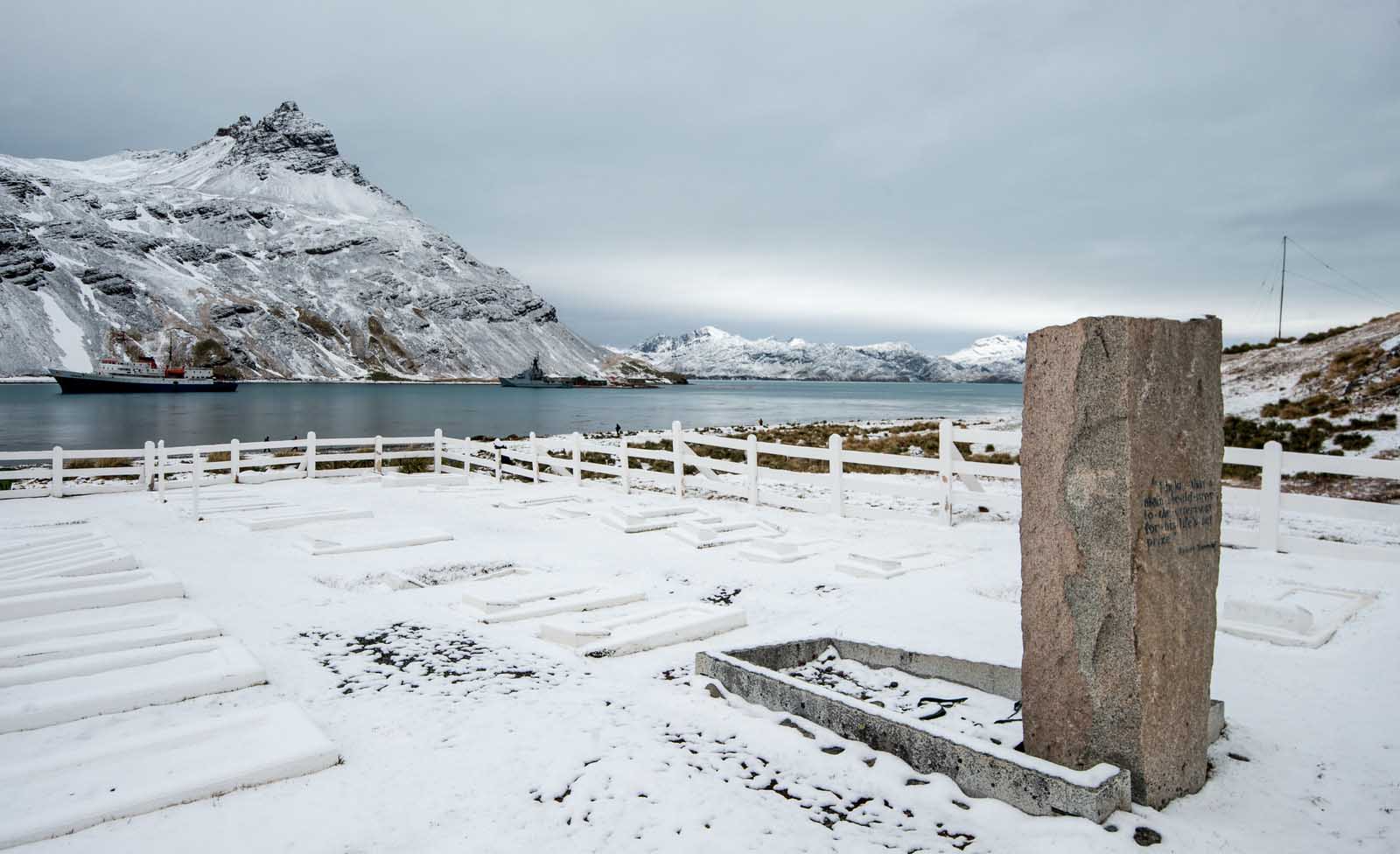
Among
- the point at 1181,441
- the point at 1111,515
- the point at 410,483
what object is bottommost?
the point at 410,483

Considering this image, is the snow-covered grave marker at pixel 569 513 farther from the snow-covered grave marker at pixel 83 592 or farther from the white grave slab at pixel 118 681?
the white grave slab at pixel 118 681

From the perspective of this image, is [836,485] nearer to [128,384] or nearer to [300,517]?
[300,517]

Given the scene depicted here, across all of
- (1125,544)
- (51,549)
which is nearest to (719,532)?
(1125,544)

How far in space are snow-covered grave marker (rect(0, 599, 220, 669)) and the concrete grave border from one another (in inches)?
158

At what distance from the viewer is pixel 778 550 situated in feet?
30.7

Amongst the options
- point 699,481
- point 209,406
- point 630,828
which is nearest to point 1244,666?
point 630,828

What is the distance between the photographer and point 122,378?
119 meters

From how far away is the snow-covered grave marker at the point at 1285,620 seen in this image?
19.1ft

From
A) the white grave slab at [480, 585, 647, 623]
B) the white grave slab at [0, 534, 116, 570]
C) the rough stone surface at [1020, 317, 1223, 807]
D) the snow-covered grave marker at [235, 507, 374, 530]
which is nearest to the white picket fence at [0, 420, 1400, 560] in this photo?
the snow-covered grave marker at [235, 507, 374, 530]

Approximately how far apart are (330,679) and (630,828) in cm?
288

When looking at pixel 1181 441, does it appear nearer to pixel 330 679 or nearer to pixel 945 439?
pixel 330 679

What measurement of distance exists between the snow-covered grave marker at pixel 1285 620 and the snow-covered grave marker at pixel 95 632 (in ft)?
26.2

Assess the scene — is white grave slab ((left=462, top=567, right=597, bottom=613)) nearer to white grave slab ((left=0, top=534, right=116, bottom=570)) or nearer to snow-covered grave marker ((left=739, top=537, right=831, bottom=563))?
snow-covered grave marker ((left=739, top=537, right=831, bottom=563))

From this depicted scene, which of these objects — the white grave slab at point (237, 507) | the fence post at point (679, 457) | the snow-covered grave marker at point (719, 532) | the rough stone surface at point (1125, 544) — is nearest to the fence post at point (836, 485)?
the snow-covered grave marker at point (719, 532)
